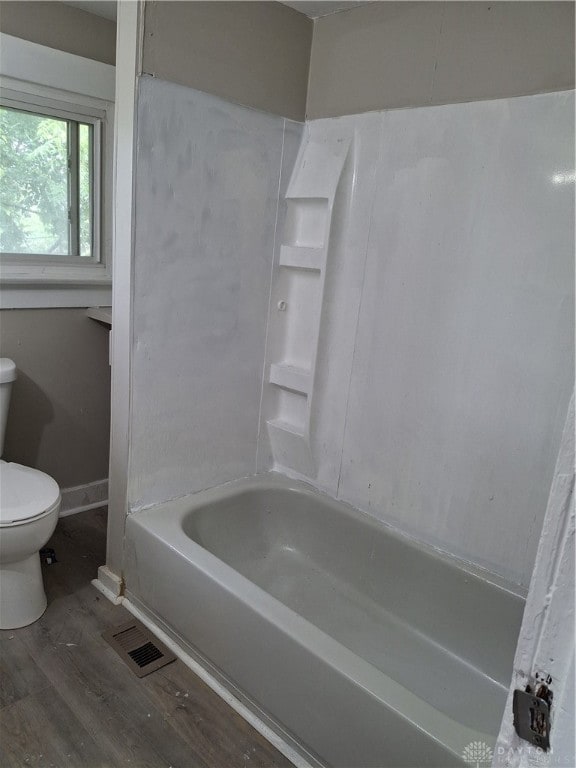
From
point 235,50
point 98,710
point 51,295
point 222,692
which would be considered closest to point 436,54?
point 235,50

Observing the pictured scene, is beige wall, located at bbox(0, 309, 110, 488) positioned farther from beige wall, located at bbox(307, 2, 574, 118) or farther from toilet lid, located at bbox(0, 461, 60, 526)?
beige wall, located at bbox(307, 2, 574, 118)

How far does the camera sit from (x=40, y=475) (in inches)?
79.2

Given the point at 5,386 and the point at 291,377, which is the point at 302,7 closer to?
the point at 291,377

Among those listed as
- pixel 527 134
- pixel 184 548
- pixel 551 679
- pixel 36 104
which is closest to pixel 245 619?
pixel 184 548

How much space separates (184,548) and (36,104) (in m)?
1.80

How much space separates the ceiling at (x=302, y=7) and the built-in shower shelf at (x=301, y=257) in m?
0.83

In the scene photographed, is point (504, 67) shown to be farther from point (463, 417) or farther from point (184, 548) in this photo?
point (184, 548)

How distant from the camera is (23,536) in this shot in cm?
176

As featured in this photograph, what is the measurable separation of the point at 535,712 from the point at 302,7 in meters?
2.22

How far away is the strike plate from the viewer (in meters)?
0.52

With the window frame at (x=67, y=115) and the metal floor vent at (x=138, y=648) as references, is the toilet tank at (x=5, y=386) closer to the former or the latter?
the window frame at (x=67, y=115)

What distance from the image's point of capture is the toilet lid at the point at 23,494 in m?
1.75

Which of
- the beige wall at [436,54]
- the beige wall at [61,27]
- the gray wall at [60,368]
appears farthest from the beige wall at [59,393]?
the beige wall at [436,54]

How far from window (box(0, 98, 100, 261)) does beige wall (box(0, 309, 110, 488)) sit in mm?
288
